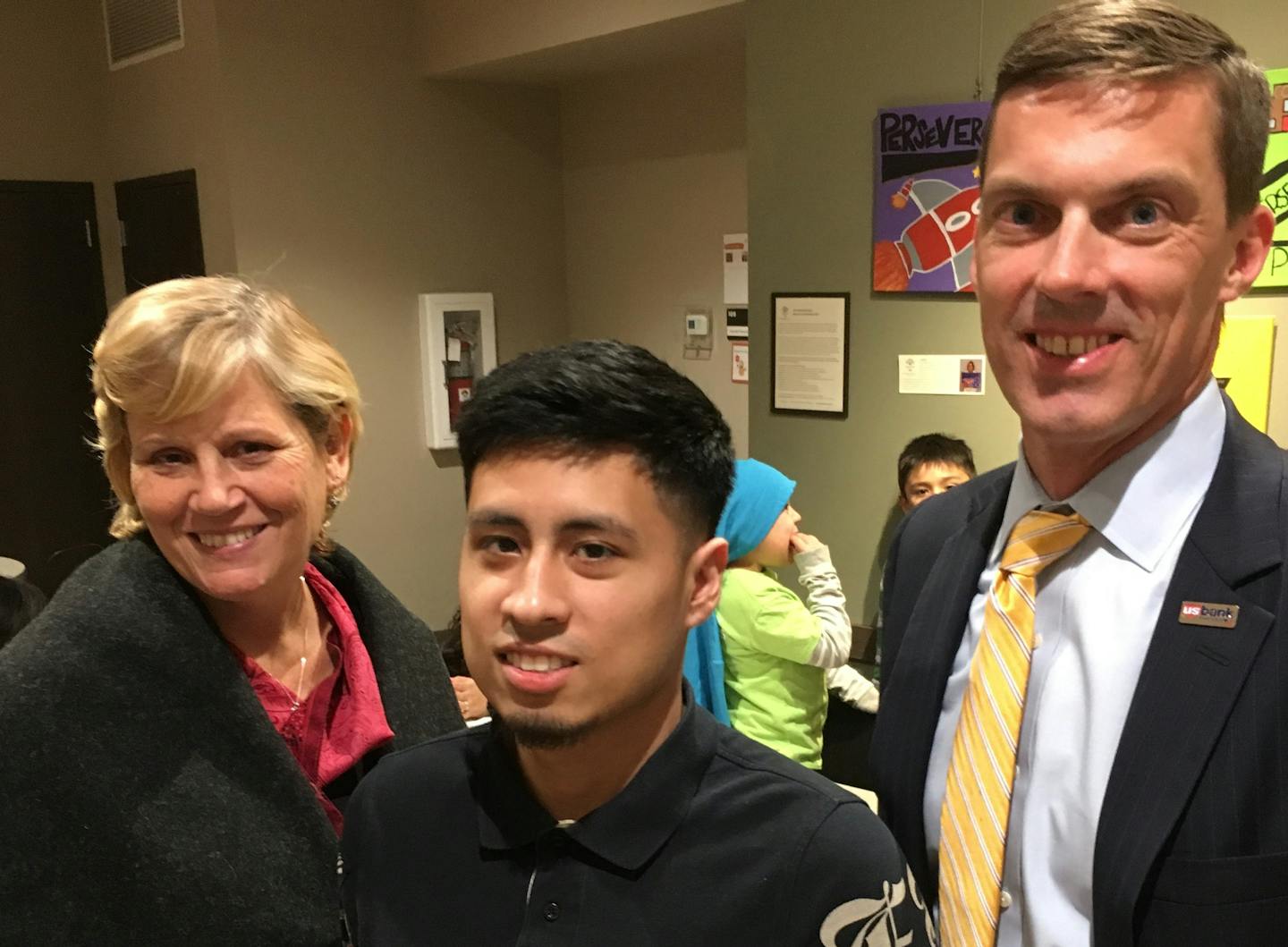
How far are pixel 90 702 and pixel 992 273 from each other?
112cm

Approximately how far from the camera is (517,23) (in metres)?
4.14

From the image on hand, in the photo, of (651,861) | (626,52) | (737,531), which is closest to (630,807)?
(651,861)

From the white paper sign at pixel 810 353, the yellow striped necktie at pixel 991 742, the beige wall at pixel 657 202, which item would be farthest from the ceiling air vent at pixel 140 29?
the yellow striped necktie at pixel 991 742

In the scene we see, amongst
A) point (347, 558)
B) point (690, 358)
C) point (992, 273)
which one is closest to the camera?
point (992, 273)

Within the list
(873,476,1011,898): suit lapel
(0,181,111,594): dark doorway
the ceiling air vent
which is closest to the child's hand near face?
(873,476,1011,898): suit lapel

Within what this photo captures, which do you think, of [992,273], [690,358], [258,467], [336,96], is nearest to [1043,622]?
[992,273]

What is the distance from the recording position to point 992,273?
1.05 meters

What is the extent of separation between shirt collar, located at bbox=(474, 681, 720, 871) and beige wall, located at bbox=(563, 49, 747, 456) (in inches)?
132

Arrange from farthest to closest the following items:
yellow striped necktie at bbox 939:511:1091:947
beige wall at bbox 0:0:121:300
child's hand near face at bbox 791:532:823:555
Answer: beige wall at bbox 0:0:121:300, child's hand near face at bbox 791:532:823:555, yellow striped necktie at bbox 939:511:1091:947

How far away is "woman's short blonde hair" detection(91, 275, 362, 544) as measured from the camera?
123cm

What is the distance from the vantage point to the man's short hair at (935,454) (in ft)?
9.63

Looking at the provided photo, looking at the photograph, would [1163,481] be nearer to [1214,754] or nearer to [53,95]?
[1214,754]

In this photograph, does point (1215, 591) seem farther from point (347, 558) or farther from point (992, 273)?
point (347, 558)

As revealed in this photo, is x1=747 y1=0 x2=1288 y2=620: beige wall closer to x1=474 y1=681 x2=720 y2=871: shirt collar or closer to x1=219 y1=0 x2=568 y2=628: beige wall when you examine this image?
x1=219 y1=0 x2=568 y2=628: beige wall
